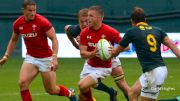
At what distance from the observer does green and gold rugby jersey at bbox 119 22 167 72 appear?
1065 cm

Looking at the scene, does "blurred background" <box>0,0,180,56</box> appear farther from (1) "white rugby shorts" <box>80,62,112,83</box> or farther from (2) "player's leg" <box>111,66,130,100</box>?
(1) "white rugby shorts" <box>80,62,112,83</box>

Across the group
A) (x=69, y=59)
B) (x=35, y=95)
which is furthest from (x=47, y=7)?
(x=35, y=95)

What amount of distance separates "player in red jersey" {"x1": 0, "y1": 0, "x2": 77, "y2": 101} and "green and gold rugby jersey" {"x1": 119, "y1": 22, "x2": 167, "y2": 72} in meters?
1.91

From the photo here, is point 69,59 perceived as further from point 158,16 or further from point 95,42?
point 95,42

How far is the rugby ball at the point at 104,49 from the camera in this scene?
11562 mm

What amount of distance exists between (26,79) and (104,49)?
1678 mm

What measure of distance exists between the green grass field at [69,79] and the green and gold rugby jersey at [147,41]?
408 cm

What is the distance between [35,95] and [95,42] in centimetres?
408

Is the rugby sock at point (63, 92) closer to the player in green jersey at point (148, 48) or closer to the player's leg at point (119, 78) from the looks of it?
the player's leg at point (119, 78)

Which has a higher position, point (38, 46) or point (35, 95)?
point (38, 46)

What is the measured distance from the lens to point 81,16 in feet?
43.7

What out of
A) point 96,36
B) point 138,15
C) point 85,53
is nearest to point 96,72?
point 85,53

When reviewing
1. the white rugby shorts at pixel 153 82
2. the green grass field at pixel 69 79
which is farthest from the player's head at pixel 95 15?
the green grass field at pixel 69 79

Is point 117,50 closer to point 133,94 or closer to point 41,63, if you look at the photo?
point 133,94
